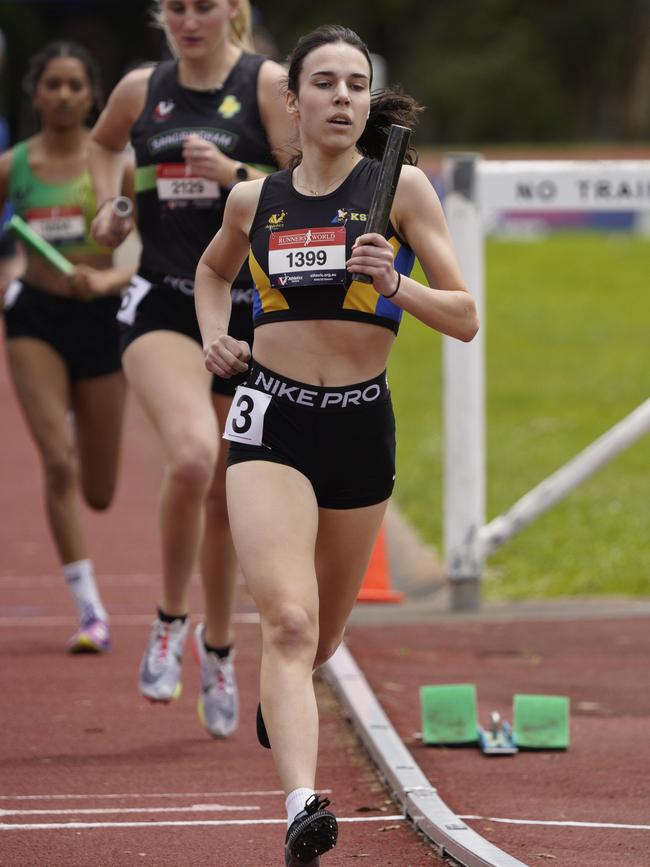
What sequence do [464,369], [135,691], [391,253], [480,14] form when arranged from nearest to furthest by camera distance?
[391,253] < [135,691] < [464,369] < [480,14]

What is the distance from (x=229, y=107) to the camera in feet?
20.7

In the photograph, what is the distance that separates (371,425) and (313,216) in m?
0.58

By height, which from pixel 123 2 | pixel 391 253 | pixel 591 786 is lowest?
pixel 591 786

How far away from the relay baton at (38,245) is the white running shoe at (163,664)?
2.00 m

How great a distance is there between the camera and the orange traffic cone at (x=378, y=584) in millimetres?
9180

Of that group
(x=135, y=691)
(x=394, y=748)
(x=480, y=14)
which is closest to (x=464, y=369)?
(x=135, y=691)

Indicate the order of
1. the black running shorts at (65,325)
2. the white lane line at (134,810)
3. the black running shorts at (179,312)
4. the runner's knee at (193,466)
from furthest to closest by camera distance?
1. the black running shorts at (65,325)
2. the black running shorts at (179,312)
3. the runner's knee at (193,466)
4. the white lane line at (134,810)

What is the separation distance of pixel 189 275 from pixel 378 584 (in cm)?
330

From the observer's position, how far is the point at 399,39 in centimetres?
7838

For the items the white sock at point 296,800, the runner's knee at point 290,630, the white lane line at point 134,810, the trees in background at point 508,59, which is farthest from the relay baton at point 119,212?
the trees in background at point 508,59

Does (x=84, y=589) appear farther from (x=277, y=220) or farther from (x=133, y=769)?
(x=277, y=220)

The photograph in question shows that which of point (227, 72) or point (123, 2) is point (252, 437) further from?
point (123, 2)

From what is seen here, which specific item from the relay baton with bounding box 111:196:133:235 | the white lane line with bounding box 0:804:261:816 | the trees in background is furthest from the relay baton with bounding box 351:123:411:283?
the trees in background

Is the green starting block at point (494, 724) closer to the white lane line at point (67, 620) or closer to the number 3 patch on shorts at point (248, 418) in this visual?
the number 3 patch on shorts at point (248, 418)
